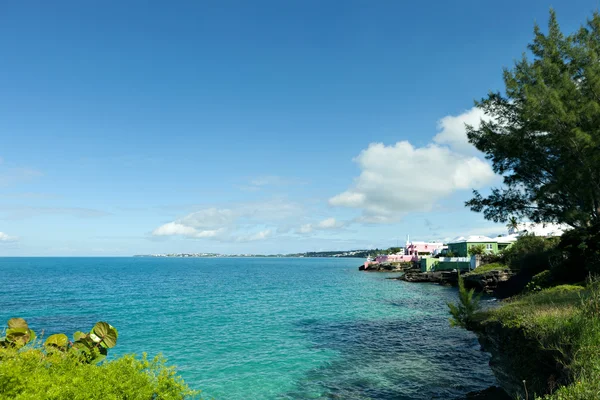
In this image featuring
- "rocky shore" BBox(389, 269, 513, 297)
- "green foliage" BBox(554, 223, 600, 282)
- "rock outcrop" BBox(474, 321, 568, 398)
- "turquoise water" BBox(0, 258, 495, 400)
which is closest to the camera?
"rock outcrop" BBox(474, 321, 568, 398)

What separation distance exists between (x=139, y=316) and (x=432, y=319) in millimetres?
28671

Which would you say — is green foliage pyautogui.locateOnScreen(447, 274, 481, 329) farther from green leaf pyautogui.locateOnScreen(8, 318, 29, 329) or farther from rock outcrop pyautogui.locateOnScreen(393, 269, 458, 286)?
rock outcrop pyautogui.locateOnScreen(393, 269, 458, 286)

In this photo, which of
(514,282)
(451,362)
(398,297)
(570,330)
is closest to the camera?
(570,330)

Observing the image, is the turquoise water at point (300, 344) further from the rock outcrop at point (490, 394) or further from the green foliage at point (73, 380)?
the green foliage at point (73, 380)

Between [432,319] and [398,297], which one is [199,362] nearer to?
[432,319]

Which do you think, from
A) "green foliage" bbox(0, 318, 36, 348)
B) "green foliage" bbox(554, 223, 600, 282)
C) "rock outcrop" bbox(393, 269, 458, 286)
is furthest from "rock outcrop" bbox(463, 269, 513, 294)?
"green foliage" bbox(0, 318, 36, 348)

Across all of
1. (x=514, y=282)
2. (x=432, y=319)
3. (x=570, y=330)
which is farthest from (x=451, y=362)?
(x=514, y=282)

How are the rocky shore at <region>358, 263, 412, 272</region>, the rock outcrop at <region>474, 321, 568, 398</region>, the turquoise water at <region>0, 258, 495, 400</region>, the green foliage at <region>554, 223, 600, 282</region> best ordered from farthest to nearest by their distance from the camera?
the rocky shore at <region>358, 263, 412, 272</region>
the green foliage at <region>554, 223, 600, 282</region>
the turquoise water at <region>0, 258, 495, 400</region>
the rock outcrop at <region>474, 321, 568, 398</region>

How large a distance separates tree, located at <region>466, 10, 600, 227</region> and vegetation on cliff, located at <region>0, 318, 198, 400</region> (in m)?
21.4

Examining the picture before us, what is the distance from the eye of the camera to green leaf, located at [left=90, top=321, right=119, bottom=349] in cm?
1002

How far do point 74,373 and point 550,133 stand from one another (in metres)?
24.5

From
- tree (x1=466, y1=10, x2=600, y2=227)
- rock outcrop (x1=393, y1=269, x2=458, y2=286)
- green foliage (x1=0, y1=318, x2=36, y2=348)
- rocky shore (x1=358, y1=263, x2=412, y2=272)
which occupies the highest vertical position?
tree (x1=466, y1=10, x2=600, y2=227)

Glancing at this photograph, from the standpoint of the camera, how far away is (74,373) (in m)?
7.89

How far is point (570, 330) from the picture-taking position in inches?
382
